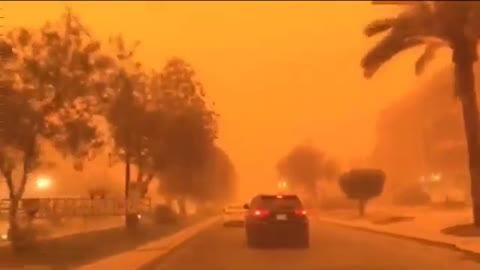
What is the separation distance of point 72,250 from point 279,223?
8.50 metres

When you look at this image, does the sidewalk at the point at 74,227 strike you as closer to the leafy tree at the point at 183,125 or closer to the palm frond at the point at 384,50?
the leafy tree at the point at 183,125

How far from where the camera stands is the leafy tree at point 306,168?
127250 mm

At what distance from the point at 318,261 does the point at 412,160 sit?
133 m

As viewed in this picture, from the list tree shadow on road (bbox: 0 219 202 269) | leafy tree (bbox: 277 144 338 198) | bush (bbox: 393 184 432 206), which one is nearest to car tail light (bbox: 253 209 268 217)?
tree shadow on road (bbox: 0 219 202 269)

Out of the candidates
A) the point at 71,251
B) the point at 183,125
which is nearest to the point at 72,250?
the point at 71,251

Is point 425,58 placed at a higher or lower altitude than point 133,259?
higher

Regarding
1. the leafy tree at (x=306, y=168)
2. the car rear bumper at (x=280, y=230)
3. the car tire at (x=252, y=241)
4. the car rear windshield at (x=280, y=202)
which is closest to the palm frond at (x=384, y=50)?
the car rear windshield at (x=280, y=202)

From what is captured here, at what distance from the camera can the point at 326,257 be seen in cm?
2642

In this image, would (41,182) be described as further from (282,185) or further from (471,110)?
(471,110)

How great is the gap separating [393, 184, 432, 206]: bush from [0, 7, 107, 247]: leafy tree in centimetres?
6532

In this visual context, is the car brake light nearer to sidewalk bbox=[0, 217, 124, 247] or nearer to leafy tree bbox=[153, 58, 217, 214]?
sidewalk bbox=[0, 217, 124, 247]

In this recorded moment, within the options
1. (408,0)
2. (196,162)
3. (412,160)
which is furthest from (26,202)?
(412,160)

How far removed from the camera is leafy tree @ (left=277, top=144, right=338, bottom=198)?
127250 millimetres

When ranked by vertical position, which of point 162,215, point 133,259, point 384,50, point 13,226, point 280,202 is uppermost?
point 384,50
